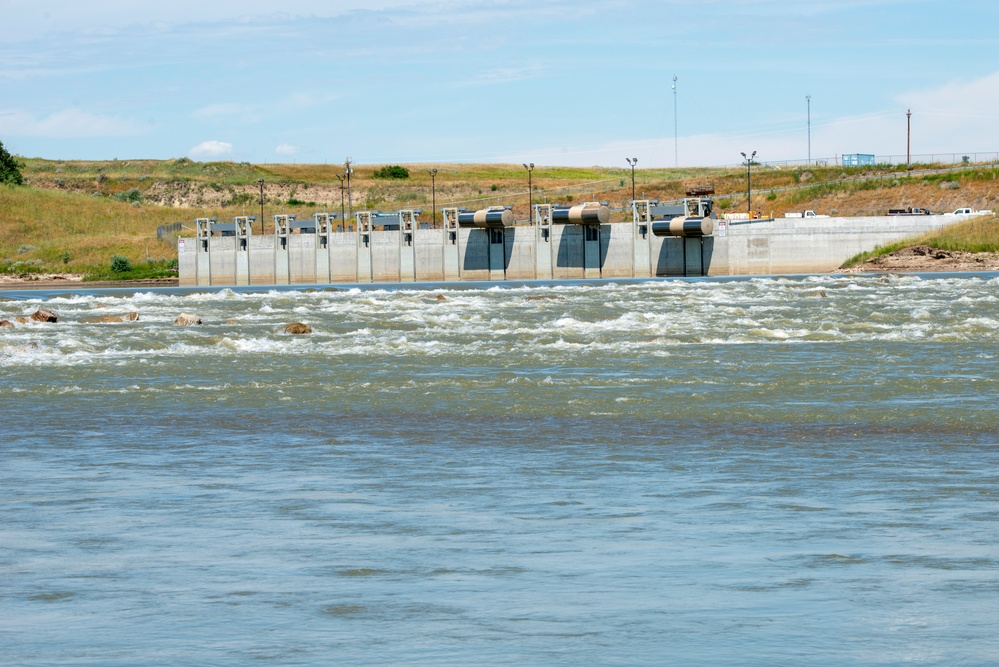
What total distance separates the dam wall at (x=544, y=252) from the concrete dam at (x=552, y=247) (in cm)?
7

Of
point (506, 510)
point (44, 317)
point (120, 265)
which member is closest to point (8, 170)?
point (120, 265)

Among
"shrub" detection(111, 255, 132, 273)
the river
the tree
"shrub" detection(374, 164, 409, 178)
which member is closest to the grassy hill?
"shrub" detection(374, 164, 409, 178)

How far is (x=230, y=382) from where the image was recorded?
23.6m

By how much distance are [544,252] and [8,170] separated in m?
93.7

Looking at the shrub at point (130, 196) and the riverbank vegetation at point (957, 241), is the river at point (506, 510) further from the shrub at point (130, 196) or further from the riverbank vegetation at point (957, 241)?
the shrub at point (130, 196)

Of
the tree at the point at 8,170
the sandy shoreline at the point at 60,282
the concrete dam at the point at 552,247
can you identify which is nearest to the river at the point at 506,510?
the concrete dam at the point at 552,247

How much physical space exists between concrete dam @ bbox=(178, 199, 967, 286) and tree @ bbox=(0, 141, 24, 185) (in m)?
66.5

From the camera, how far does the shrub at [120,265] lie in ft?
370

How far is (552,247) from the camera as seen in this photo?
91750mm

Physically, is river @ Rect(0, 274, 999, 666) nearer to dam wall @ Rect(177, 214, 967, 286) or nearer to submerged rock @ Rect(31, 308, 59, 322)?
submerged rock @ Rect(31, 308, 59, 322)

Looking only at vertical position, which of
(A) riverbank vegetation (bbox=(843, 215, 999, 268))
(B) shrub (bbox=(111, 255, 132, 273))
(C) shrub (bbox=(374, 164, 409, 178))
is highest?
(C) shrub (bbox=(374, 164, 409, 178))

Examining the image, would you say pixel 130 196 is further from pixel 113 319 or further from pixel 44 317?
pixel 113 319

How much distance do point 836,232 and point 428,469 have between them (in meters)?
78.7

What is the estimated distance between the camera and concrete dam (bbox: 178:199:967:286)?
8794 cm
